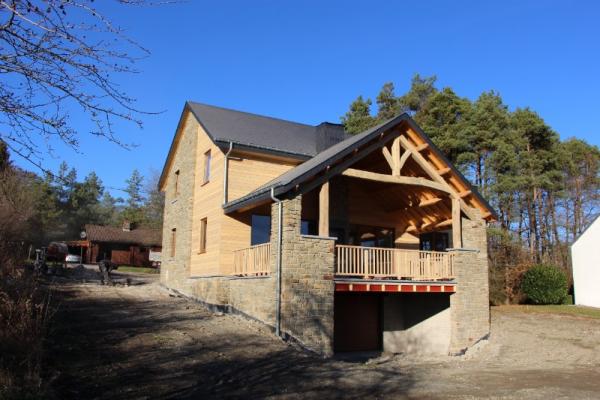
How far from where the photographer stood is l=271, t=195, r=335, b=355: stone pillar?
42.3 feet

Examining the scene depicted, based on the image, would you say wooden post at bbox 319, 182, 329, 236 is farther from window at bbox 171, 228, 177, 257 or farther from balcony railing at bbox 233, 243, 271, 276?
window at bbox 171, 228, 177, 257

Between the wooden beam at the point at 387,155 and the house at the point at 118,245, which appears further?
the house at the point at 118,245

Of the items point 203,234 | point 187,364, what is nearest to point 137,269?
point 203,234

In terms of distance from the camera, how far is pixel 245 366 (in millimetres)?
9531

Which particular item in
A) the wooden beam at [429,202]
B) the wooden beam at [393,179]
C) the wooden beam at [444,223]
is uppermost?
the wooden beam at [393,179]

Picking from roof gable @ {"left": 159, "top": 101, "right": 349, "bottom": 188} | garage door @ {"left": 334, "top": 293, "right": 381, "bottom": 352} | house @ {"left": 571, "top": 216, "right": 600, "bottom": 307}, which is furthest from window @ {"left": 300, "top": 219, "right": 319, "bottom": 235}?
house @ {"left": 571, "top": 216, "right": 600, "bottom": 307}

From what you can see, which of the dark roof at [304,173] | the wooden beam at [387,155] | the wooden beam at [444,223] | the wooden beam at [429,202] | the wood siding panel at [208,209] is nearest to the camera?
the dark roof at [304,173]

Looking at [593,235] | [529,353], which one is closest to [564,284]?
[593,235]

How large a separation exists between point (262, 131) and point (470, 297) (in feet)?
31.1

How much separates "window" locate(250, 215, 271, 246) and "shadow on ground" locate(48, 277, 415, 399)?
3.46 metres

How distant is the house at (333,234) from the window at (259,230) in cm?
4

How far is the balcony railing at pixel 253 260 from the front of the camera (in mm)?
14047

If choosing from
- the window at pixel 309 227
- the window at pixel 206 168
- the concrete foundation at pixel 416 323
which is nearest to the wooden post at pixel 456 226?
the concrete foundation at pixel 416 323

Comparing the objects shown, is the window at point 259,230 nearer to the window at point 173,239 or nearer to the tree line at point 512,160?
the window at point 173,239
